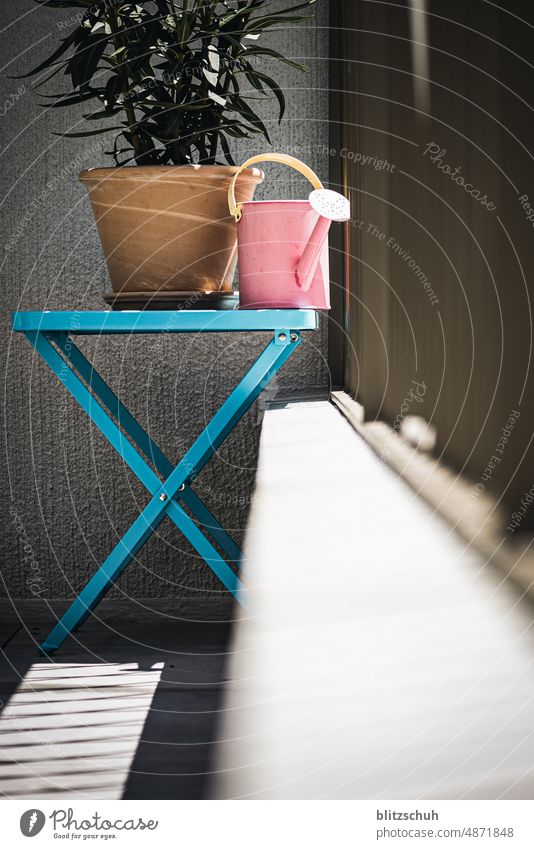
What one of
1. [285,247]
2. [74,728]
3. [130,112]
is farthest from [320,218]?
[74,728]

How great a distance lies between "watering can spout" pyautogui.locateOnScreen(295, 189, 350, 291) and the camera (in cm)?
119

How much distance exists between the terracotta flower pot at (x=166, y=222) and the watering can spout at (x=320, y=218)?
130 millimetres

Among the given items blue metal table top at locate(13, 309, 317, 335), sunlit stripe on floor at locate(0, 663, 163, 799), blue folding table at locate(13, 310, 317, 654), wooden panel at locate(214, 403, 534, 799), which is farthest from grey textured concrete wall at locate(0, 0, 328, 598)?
wooden panel at locate(214, 403, 534, 799)

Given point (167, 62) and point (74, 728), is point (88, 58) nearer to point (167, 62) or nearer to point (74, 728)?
point (167, 62)

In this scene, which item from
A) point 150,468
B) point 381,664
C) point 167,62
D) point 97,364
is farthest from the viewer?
point 97,364

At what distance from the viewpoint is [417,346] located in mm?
1442

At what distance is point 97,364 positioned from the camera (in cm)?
188

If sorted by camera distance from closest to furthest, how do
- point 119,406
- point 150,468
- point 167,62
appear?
point 167,62, point 150,468, point 119,406

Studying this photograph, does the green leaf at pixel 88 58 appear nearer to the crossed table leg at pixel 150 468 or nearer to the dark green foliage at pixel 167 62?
the dark green foliage at pixel 167 62

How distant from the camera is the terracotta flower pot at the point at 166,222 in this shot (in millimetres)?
1234

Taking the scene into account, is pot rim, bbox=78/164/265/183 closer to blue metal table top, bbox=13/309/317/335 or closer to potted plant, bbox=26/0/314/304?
potted plant, bbox=26/0/314/304

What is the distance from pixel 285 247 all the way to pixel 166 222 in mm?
168

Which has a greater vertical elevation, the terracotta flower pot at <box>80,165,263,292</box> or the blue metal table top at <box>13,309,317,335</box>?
the terracotta flower pot at <box>80,165,263,292</box>

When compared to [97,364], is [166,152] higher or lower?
lower
